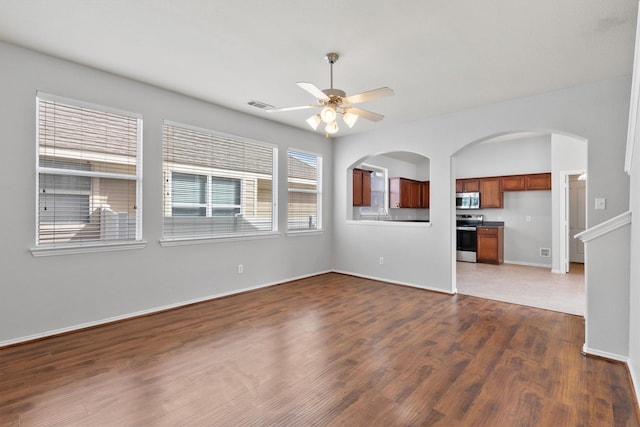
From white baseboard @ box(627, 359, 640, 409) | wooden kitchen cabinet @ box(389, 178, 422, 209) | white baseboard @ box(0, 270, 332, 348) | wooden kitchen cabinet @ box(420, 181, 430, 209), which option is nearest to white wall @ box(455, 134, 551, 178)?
wooden kitchen cabinet @ box(420, 181, 430, 209)

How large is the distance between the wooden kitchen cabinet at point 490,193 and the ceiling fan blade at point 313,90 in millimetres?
6448

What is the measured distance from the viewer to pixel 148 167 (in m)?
3.80

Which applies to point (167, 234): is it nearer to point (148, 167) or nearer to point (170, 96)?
point (148, 167)

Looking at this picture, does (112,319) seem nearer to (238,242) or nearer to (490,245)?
(238,242)

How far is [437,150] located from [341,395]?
3964 millimetres

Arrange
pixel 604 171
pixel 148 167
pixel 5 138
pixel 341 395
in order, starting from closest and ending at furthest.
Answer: pixel 341 395
pixel 5 138
pixel 604 171
pixel 148 167

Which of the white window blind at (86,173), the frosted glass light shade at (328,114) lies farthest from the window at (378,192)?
the white window blind at (86,173)

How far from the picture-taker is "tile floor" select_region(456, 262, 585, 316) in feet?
14.2

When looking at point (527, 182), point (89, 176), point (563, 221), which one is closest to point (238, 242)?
point (89, 176)

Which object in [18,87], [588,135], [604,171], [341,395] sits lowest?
[341,395]

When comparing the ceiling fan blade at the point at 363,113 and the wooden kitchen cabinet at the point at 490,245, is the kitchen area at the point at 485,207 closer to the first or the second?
the wooden kitchen cabinet at the point at 490,245

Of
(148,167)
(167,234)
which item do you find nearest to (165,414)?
(167,234)

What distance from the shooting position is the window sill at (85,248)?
3043 millimetres

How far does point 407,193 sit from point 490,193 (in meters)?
2.02
